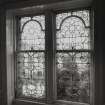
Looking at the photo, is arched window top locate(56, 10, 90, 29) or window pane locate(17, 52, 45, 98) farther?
window pane locate(17, 52, 45, 98)

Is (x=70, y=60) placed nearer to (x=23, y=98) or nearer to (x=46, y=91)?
(x=46, y=91)

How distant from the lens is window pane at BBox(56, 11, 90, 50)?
182cm

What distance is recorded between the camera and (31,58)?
6.83 ft

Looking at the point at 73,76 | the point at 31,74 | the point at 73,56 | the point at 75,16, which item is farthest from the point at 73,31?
the point at 31,74

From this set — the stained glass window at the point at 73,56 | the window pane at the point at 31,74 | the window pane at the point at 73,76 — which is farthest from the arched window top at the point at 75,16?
the window pane at the point at 31,74

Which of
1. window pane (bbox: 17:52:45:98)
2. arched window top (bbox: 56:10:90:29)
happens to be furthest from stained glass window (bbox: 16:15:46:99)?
arched window top (bbox: 56:10:90:29)

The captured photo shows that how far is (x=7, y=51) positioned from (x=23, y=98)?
26.8 inches

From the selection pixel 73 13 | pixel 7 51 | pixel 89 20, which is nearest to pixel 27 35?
pixel 7 51

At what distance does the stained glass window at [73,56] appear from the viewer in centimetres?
181

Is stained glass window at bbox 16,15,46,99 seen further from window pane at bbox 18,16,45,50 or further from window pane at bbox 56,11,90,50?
window pane at bbox 56,11,90,50

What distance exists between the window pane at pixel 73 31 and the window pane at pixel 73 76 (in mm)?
112

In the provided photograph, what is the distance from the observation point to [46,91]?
1964mm

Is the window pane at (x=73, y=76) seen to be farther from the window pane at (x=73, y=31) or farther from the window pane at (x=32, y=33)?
the window pane at (x=32, y=33)

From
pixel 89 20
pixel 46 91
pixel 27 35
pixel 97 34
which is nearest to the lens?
pixel 97 34
